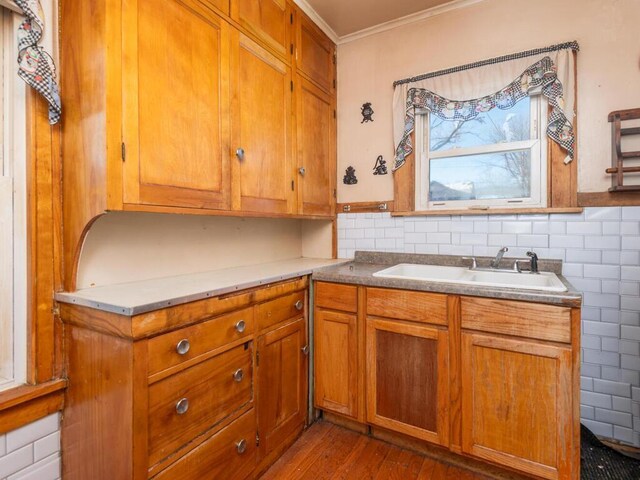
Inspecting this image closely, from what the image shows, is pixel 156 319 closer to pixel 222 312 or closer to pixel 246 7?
pixel 222 312

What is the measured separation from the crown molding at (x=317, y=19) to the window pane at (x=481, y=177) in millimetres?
1191

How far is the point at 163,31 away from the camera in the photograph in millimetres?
1315

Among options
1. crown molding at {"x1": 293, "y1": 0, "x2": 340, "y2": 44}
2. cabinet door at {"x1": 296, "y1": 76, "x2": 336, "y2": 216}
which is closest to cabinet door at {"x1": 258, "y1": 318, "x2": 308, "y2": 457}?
cabinet door at {"x1": 296, "y1": 76, "x2": 336, "y2": 216}

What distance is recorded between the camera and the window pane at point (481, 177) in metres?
2.00

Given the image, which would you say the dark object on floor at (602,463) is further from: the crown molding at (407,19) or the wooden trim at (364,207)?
the crown molding at (407,19)

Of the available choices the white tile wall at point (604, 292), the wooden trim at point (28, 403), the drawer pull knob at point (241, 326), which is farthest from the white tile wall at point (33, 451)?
the white tile wall at point (604, 292)

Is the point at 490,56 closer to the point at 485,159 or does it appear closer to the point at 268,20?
the point at 485,159

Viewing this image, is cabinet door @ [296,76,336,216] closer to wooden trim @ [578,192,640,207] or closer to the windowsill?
the windowsill

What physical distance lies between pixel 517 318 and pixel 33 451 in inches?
75.2

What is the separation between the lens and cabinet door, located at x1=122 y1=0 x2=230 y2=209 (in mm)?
1213

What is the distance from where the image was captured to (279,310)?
1.69 meters

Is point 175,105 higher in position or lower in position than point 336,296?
higher

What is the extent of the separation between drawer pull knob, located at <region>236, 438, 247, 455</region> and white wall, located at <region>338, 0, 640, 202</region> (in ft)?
5.55

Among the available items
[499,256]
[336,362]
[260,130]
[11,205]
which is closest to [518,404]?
[499,256]
